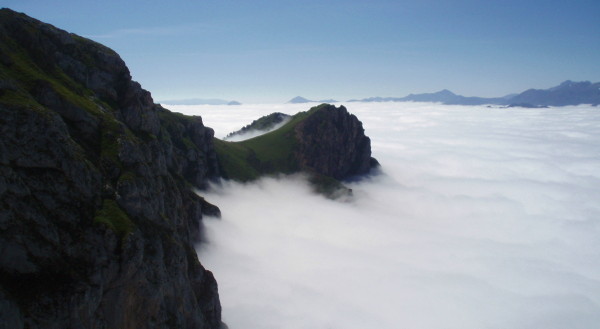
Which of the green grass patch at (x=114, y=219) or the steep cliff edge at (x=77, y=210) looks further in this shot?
the green grass patch at (x=114, y=219)

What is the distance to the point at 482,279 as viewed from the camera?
172250 mm

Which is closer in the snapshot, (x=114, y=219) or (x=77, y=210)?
(x=77, y=210)

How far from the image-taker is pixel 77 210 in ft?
124

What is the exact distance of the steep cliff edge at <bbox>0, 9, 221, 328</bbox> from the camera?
32.3 m

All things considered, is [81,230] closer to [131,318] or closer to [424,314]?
[131,318]

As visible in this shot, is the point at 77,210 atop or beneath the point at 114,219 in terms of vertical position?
atop

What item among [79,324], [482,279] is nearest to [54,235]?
[79,324]

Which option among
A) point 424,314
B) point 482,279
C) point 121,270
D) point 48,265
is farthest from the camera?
point 482,279

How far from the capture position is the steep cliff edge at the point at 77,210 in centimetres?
3231

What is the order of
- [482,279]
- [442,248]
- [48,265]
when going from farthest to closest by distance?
[442,248]
[482,279]
[48,265]

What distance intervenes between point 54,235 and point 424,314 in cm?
12924

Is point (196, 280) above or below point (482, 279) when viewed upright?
above

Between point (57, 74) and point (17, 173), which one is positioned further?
point (57, 74)

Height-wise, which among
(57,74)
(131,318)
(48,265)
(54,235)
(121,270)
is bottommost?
(131,318)
